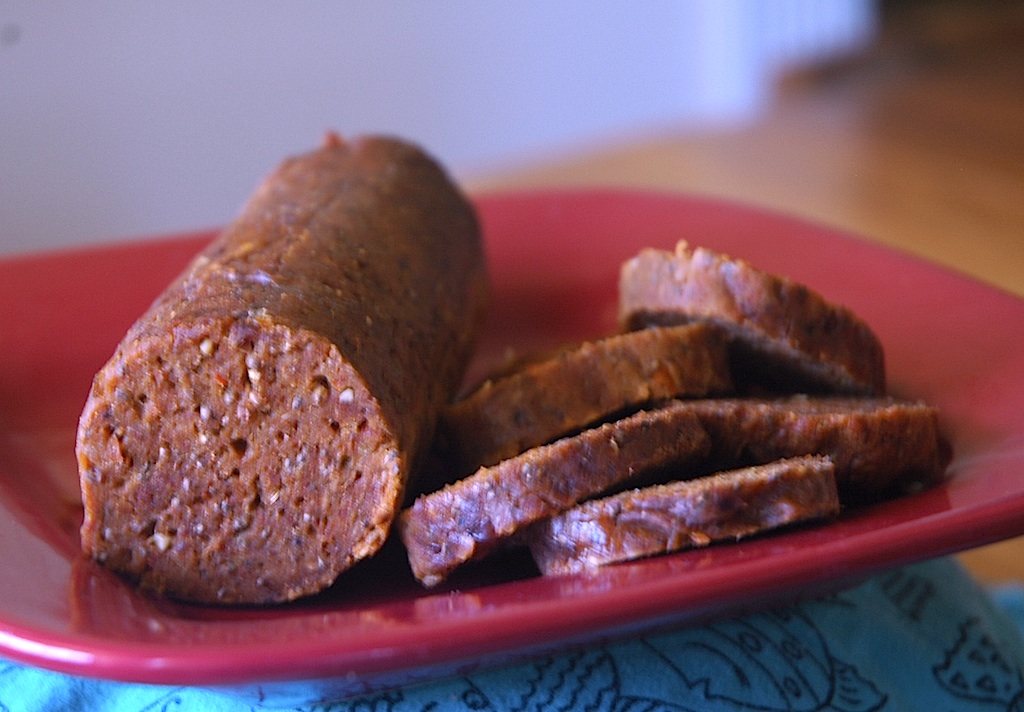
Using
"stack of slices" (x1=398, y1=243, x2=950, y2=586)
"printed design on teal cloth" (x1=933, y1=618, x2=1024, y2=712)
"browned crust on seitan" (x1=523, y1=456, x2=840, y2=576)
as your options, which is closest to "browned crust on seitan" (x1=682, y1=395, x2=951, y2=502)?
"stack of slices" (x1=398, y1=243, x2=950, y2=586)

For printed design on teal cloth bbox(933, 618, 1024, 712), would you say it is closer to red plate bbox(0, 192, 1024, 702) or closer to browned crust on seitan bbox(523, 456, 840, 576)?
red plate bbox(0, 192, 1024, 702)

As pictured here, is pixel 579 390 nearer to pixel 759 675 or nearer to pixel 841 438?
pixel 841 438

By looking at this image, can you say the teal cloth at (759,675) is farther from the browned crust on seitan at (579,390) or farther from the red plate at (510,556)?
the browned crust on seitan at (579,390)

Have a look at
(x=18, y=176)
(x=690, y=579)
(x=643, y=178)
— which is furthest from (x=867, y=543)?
(x=18, y=176)

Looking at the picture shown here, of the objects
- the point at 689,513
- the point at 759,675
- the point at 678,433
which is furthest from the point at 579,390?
the point at 759,675

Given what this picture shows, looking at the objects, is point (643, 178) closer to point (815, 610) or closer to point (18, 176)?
point (18, 176)

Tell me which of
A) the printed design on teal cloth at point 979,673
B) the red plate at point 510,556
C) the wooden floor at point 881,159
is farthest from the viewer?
the wooden floor at point 881,159

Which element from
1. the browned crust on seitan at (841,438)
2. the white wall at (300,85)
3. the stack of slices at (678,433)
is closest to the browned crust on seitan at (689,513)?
the stack of slices at (678,433)
